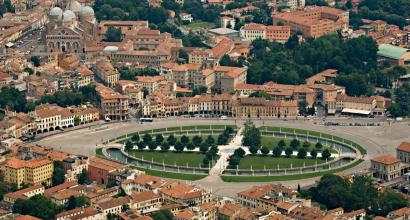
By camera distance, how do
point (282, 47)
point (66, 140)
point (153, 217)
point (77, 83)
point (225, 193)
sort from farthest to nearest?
point (282, 47)
point (77, 83)
point (66, 140)
point (225, 193)
point (153, 217)

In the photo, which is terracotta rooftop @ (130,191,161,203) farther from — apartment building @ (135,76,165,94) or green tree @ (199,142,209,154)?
apartment building @ (135,76,165,94)

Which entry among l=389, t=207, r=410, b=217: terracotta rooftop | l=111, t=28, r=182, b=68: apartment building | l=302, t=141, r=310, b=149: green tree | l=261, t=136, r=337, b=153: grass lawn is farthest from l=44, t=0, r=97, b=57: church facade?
l=389, t=207, r=410, b=217: terracotta rooftop

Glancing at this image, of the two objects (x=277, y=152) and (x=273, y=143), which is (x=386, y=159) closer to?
(x=277, y=152)

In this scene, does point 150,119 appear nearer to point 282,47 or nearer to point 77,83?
point 77,83

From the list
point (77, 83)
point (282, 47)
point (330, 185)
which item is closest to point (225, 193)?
point (330, 185)

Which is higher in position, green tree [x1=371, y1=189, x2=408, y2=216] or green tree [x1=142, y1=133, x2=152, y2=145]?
green tree [x1=142, y1=133, x2=152, y2=145]
